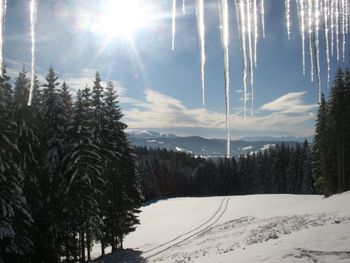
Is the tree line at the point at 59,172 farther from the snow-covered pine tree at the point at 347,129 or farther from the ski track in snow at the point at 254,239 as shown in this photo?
the snow-covered pine tree at the point at 347,129

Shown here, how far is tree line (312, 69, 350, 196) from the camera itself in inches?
1746

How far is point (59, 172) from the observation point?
2527 cm

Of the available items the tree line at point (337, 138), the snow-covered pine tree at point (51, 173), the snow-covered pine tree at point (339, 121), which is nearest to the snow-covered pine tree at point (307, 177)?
the tree line at point (337, 138)

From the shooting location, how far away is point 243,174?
125750mm

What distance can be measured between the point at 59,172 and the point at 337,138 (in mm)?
33904

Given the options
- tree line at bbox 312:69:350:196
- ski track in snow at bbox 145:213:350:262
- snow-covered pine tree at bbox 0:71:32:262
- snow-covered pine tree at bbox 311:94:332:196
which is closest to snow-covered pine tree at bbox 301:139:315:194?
snow-covered pine tree at bbox 311:94:332:196

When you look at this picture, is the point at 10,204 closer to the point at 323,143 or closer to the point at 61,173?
the point at 61,173

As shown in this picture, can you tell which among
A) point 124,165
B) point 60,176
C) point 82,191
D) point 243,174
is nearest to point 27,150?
point 60,176

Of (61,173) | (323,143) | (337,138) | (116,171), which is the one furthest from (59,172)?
(323,143)

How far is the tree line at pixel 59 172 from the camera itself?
19703 millimetres

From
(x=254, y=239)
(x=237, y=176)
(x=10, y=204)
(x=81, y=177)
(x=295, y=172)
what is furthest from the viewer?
(x=237, y=176)

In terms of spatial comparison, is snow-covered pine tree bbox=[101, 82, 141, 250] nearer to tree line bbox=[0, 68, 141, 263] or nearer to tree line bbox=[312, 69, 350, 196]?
tree line bbox=[0, 68, 141, 263]

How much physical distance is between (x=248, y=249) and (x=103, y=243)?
16.6 m

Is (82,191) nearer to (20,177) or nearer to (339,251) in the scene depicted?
(20,177)
